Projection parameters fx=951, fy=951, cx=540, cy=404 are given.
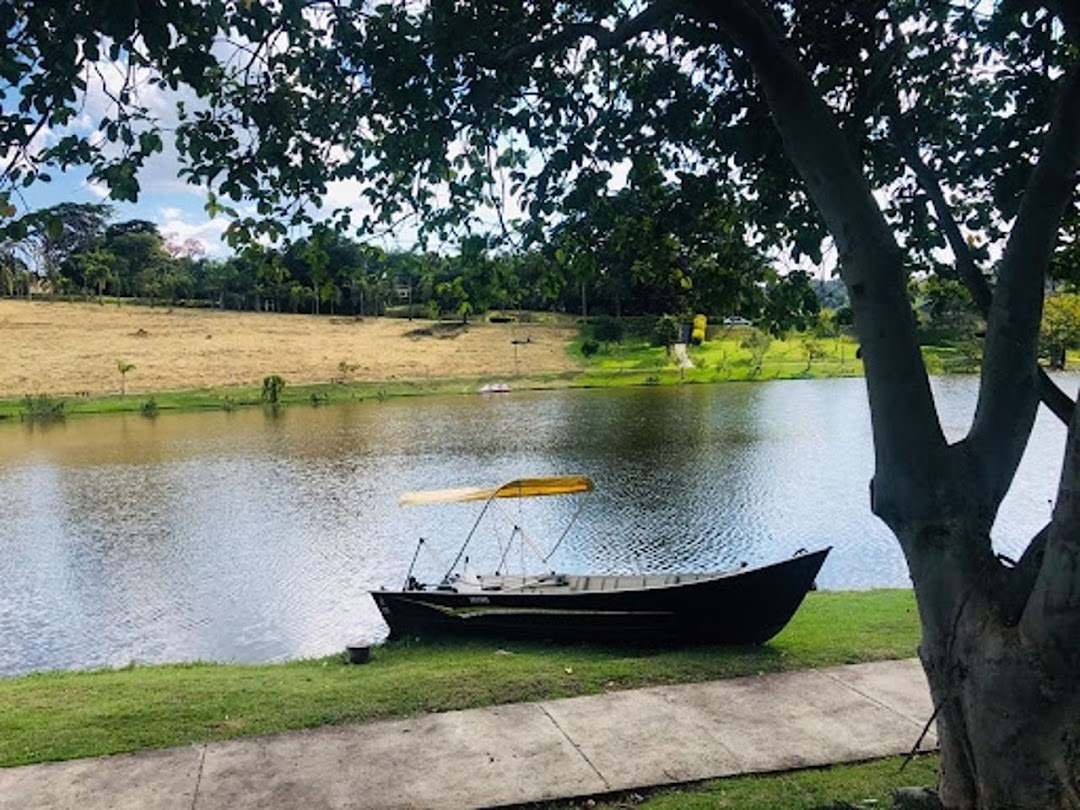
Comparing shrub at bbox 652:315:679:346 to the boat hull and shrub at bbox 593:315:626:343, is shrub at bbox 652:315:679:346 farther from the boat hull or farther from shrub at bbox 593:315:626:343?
the boat hull

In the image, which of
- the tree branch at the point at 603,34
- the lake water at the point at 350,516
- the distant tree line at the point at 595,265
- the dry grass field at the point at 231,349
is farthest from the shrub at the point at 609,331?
the tree branch at the point at 603,34

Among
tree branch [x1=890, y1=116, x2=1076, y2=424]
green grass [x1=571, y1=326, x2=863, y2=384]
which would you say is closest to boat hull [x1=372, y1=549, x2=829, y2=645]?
tree branch [x1=890, y1=116, x2=1076, y2=424]

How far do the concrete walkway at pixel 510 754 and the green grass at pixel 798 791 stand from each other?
0.44 feet

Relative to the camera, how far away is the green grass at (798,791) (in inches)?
229

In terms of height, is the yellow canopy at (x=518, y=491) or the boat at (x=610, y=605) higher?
the yellow canopy at (x=518, y=491)

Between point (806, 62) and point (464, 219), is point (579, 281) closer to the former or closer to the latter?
point (464, 219)

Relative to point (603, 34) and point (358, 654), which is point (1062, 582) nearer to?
point (603, 34)

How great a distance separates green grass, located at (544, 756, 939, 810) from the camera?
229 inches

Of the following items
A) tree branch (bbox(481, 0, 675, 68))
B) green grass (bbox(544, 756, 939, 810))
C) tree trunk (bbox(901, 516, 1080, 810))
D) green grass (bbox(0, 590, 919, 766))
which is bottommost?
green grass (bbox(0, 590, 919, 766))

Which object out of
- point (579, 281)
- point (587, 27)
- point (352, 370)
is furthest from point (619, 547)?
point (352, 370)

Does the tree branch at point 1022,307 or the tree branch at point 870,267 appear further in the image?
the tree branch at point 870,267

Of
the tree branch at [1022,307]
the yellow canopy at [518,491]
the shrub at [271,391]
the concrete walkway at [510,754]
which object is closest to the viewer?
the tree branch at [1022,307]

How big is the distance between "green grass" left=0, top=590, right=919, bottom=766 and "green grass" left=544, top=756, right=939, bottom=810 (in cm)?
210

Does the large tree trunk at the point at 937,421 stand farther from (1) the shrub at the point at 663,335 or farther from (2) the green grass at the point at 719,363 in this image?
(1) the shrub at the point at 663,335
